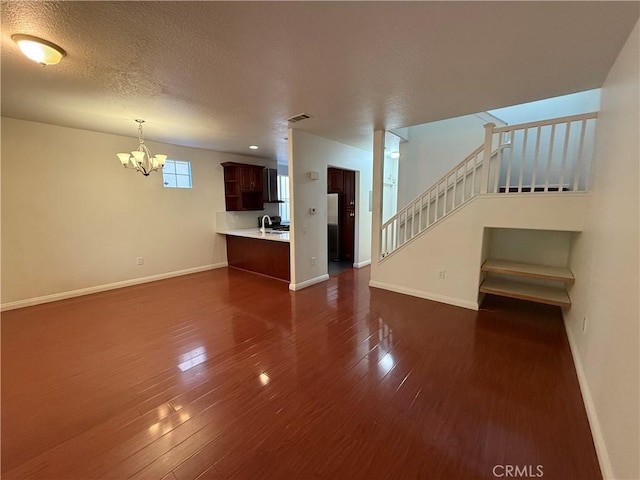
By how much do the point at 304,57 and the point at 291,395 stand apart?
2.51m

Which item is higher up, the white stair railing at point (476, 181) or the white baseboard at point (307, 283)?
the white stair railing at point (476, 181)

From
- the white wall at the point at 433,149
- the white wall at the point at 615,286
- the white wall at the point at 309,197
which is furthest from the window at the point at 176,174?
the white wall at the point at 615,286

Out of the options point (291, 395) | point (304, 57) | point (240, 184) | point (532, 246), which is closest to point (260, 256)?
point (240, 184)

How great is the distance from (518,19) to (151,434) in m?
3.35

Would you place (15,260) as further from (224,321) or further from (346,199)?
(346,199)

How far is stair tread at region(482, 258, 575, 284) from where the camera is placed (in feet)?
9.51

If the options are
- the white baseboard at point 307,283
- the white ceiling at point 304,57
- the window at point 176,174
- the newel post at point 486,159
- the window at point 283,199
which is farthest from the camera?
the window at point 283,199

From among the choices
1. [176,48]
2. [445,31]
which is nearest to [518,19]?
[445,31]

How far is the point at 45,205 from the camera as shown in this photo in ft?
12.3

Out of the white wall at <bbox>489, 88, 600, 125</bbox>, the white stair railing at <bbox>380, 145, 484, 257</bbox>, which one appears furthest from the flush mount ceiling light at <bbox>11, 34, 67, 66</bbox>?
the white wall at <bbox>489, 88, 600, 125</bbox>

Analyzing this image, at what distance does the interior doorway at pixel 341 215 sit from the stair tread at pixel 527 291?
109 inches

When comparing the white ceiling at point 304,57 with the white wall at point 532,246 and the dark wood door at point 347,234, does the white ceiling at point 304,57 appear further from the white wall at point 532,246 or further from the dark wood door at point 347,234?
the dark wood door at point 347,234

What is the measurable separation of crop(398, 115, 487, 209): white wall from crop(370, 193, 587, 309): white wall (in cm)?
162

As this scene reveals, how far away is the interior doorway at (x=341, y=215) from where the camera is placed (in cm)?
580
